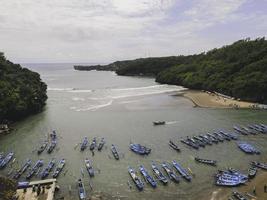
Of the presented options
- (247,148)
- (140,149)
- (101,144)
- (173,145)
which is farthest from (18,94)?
(247,148)

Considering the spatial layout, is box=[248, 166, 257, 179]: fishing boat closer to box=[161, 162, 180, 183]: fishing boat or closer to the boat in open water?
box=[161, 162, 180, 183]: fishing boat

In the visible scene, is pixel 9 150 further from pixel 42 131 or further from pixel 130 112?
pixel 130 112

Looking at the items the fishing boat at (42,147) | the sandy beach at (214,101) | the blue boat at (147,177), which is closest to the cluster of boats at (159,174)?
the blue boat at (147,177)

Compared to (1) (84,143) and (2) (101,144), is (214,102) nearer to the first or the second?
(2) (101,144)

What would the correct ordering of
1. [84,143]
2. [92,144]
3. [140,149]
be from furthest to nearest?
[84,143] < [92,144] < [140,149]

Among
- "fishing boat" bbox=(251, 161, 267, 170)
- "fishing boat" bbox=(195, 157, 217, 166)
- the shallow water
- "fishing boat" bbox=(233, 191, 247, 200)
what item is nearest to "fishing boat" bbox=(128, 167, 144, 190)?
the shallow water

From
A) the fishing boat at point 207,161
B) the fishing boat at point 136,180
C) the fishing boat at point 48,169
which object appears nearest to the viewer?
the fishing boat at point 136,180

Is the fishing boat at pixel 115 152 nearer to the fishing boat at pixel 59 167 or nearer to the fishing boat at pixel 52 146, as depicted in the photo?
the fishing boat at pixel 59 167
